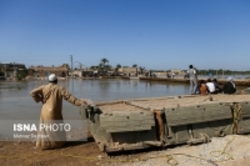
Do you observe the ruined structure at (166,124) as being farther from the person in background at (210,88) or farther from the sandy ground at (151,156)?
the person in background at (210,88)

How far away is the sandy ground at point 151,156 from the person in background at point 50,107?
0.23 meters

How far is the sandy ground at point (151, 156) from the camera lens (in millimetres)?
4719

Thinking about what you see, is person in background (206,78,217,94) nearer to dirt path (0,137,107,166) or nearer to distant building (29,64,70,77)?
dirt path (0,137,107,166)

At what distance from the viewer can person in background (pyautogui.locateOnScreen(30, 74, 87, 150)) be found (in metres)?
5.58

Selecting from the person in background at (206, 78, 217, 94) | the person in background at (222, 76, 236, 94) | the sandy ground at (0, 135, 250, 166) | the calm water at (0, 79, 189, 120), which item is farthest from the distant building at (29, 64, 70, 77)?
the sandy ground at (0, 135, 250, 166)

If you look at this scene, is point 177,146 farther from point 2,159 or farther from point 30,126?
point 30,126

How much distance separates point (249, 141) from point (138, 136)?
8.37 ft

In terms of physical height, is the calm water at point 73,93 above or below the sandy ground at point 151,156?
below

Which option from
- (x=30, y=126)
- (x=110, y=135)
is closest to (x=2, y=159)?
(x=110, y=135)

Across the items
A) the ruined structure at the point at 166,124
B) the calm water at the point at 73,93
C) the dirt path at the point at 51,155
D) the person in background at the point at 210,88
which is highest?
the person in background at the point at 210,88

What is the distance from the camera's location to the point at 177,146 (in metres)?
5.43

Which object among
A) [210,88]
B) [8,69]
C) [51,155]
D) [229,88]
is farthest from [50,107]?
[8,69]

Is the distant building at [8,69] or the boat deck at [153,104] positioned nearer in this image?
the boat deck at [153,104]

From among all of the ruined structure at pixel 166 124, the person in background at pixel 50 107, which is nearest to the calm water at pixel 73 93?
the person in background at pixel 50 107
